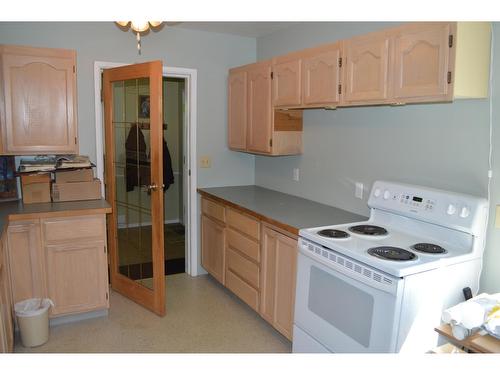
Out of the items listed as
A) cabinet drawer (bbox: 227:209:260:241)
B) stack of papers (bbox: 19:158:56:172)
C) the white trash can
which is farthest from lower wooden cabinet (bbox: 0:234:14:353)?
cabinet drawer (bbox: 227:209:260:241)

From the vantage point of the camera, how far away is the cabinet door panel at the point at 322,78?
103 inches

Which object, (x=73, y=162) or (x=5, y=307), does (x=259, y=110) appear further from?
(x=5, y=307)

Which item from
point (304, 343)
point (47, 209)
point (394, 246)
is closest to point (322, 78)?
point (394, 246)

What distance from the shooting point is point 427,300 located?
191 centimetres

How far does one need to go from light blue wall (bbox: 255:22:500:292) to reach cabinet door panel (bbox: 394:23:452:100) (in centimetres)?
32

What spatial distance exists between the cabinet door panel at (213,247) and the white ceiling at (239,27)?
1807 millimetres

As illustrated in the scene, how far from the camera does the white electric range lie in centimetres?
186

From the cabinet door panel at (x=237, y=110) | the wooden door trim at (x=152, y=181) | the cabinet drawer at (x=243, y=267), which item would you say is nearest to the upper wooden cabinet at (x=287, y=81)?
the cabinet door panel at (x=237, y=110)

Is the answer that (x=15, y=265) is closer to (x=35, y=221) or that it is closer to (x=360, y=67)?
(x=35, y=221)

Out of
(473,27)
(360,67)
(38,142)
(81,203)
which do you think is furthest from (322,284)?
(38,142)

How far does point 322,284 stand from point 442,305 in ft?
2.01

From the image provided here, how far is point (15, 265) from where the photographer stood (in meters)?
2.86

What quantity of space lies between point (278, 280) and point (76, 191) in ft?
5.86

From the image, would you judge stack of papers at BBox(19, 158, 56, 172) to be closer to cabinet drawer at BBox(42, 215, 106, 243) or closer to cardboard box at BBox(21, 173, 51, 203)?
cardboard box at BBox(21, 173, 51, 203)
